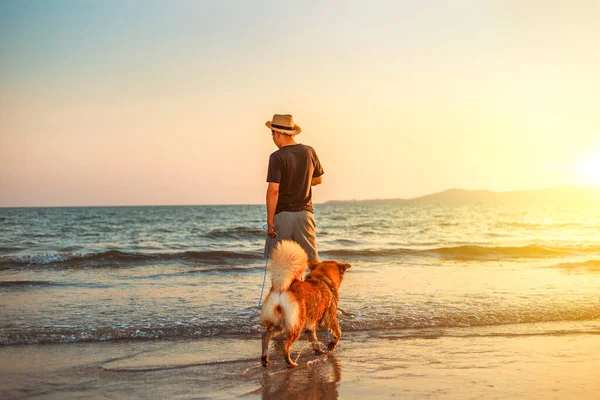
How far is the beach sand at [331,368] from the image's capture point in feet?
14.2

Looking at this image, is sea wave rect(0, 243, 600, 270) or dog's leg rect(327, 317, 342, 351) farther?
sea wave rect(0, 243, 600, 270)

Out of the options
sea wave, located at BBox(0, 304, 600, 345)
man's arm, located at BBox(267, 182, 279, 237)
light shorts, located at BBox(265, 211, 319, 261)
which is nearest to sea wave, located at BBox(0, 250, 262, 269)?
sea wave, located at BBox(0, 304, 600, 345)

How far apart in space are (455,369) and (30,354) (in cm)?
416

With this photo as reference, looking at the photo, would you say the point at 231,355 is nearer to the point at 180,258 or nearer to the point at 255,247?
the point at 180,258

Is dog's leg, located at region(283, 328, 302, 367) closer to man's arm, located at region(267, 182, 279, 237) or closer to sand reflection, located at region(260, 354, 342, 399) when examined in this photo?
sand reflection, located at region(260, 354, 342, 399)

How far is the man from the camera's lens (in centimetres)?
550

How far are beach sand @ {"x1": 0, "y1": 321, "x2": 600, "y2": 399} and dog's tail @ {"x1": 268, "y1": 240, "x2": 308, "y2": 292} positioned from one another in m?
0.81

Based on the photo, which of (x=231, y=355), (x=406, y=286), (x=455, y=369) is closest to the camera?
(x=455, y=369)

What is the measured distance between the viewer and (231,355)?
5555 millimetres

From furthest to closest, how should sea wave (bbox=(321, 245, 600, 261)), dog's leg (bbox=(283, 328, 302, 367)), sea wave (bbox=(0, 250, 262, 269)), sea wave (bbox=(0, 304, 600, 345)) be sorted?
sea wave (bbox=(321, 245, 600, 261)) < sea wave (bbox=(0, 250, 262, 269)) < sea wave (bbox=(0, 304, 600, 345)) < dog's leg (bbox=(283, 328, 302, 367))

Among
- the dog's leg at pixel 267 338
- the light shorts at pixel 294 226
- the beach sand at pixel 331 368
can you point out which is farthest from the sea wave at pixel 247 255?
the dog's leg at pixel 267 338

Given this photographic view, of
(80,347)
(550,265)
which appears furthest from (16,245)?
(550,265)

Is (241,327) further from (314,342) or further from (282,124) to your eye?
(282,124)

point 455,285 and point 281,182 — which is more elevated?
point 281,182
